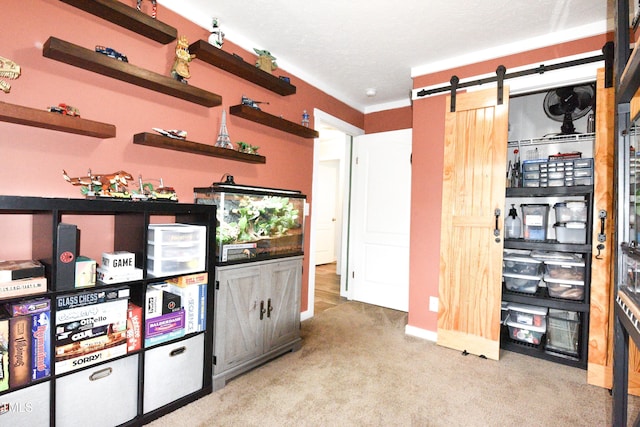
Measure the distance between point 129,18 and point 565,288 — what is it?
3593 millimetres

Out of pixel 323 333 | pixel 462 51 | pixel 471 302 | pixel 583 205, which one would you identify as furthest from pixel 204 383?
pixel 462 51

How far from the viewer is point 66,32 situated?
179 cm

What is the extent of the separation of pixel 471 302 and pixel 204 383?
2144 mm

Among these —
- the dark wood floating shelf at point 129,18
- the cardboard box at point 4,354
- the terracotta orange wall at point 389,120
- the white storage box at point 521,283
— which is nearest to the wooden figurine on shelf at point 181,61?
the dark wood floating shelf at point 129,18

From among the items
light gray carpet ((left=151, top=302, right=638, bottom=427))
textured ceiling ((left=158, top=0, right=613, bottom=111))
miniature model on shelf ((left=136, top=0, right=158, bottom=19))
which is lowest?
light gray carpet ((left=151, top=302, right=638, bottom=427))

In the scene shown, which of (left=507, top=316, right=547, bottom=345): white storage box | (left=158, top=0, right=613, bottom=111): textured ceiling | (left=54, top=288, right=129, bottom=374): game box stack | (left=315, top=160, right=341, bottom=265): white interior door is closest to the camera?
(left=54, top=288, right=129, bottom=374): game box stack

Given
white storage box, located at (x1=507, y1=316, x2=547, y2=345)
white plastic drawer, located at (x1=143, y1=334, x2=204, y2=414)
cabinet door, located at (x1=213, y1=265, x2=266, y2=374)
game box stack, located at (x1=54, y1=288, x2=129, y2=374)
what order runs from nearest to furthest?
game box stack, located at (x1=54, y1=288, x2=129, y2=374) → white plastic drawer, located at (x1=143, y1=334, x2=204, y2=414) → cabinet door, located at (x1=213, y1=265, x2=266, y2=374) → white storage box, located at (x1=507, y1=316, x2=547, y2=345)

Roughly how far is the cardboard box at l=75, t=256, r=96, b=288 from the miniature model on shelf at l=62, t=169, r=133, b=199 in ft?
1.17

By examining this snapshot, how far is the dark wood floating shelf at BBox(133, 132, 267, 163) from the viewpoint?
6.57 ft

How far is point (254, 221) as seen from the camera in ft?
7.73

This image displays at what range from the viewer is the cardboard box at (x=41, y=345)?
1.41 m

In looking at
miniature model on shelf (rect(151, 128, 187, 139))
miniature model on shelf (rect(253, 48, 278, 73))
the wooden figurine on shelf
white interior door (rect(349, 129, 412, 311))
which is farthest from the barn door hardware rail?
miniature model on shelf (rect(151, 128, 187, 139))

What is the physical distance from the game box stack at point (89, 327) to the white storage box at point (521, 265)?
2.87 metres

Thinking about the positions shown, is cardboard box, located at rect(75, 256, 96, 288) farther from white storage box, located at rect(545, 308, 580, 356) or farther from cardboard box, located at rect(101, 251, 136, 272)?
white storage box, located at rect(545, 308, 580, 356)
